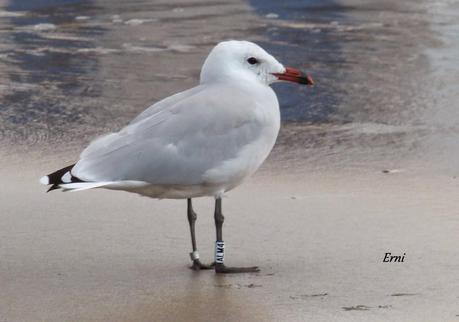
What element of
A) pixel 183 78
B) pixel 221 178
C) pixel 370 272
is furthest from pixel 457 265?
pixel 183 78

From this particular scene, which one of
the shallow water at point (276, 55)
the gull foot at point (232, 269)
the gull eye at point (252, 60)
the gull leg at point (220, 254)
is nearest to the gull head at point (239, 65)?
the gull eye at point (252, 60)

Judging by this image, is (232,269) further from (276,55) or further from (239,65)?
(276,55)

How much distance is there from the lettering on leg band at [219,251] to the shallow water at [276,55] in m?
1.88

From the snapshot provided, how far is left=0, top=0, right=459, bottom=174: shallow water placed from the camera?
7340 mm

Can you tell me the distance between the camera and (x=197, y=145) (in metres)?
4.80

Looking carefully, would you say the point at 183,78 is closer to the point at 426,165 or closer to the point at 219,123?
the point at 426,165

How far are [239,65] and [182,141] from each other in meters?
0.48

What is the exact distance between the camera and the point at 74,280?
462cm

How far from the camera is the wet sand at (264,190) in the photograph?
4426 millimetres

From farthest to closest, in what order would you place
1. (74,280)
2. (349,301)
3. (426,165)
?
(426,165) < (74,280) < (349,301)

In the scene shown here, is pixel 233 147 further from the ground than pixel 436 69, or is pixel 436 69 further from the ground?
pixel 233 147

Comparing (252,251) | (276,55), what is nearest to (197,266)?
(252,251)

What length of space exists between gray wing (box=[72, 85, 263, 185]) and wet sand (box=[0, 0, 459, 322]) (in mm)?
417

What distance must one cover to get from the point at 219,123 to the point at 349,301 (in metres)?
0.97
